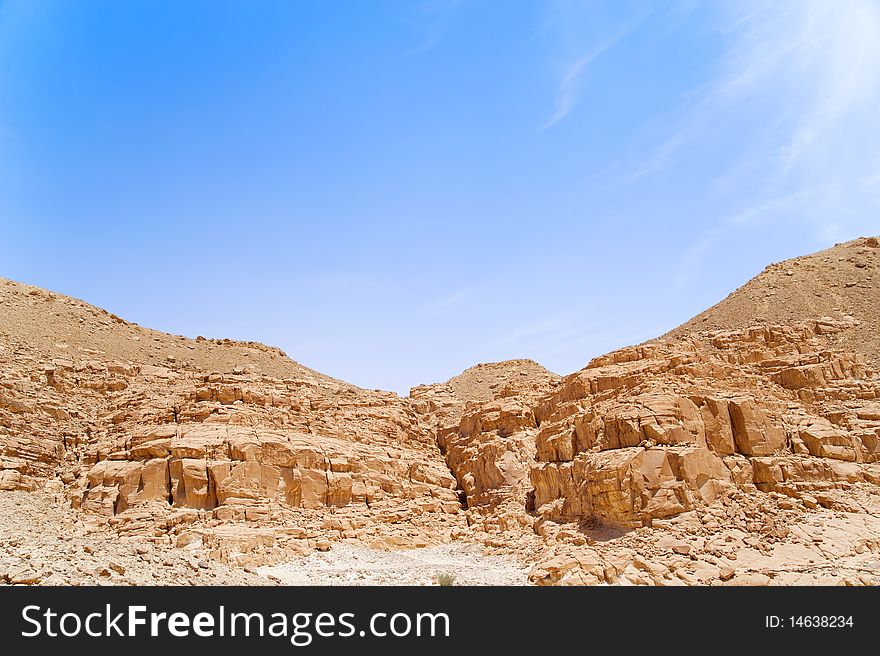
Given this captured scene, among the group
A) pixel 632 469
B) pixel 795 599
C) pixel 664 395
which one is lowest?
pixel 795 599

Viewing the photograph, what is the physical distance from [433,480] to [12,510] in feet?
53.6

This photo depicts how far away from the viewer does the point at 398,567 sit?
74.1ft

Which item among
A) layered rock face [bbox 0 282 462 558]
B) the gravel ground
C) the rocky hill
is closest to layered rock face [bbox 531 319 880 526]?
the rocky hill

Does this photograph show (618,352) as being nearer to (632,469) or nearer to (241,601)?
(632,469)

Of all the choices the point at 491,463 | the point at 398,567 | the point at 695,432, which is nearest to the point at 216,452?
the point at 398,567

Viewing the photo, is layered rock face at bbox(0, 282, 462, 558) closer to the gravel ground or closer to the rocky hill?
the rocky hill

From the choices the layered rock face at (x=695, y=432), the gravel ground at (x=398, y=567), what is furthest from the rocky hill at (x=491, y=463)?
the gravel ground at (x=398, y=567)

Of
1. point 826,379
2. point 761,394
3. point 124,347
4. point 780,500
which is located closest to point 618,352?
point 761,394

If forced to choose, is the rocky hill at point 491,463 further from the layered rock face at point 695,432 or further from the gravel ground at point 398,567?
the gravel ground at point 398,567

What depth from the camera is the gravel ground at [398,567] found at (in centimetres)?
2036

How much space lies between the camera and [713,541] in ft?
66.2

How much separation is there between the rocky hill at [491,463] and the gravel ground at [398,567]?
1.85ft

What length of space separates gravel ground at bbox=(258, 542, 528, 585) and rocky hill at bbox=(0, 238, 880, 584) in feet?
1.85

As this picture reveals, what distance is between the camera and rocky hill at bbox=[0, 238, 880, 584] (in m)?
20.1
